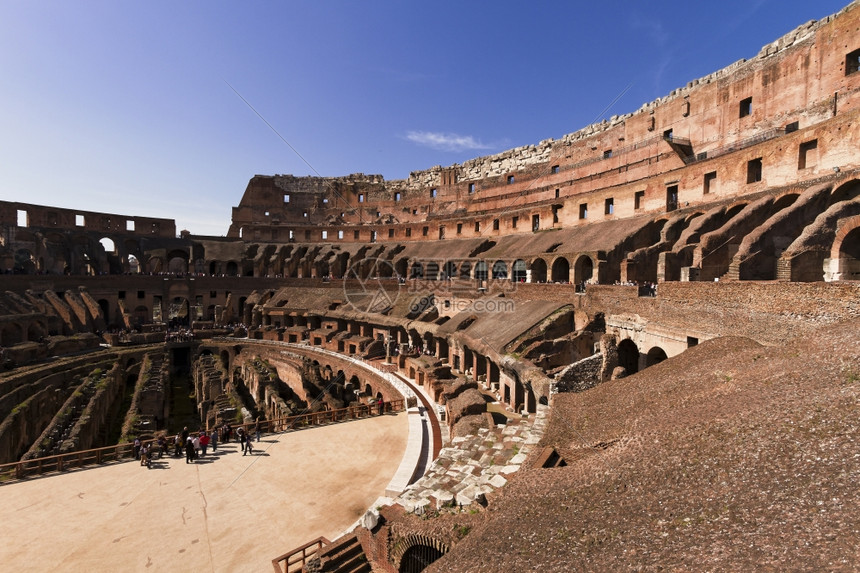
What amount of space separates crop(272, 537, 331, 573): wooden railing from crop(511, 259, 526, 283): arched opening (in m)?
Answer: 23.8

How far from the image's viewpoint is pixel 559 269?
Answer: 27078 mm

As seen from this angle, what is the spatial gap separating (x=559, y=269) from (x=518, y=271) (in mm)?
3731

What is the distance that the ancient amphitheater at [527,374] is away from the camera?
18.7ft

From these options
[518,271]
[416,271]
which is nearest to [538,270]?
[518,271]

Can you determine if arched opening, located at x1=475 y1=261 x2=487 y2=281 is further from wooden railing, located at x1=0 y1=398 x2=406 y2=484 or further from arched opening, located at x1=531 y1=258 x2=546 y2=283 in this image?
wooden railing, located at x1=0 y1=398 x2=406 y2=484

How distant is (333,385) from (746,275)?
62.3ft

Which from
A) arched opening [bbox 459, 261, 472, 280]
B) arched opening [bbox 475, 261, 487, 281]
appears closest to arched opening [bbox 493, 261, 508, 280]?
arched opening [bbox 475, 261, 487, 281]

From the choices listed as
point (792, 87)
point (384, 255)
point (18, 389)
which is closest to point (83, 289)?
point (18, 389)

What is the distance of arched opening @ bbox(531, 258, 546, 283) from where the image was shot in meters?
28.0

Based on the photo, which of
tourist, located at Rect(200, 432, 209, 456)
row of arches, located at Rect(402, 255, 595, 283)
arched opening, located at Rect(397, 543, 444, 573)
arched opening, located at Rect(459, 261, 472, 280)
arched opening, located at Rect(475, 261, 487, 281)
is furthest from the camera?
arched opening, located at Rect(459, 261, 472, 280)

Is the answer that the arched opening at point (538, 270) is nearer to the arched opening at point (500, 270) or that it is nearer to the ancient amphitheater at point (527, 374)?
the ancient amphitheater at point (527, 374)

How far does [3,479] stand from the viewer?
11.7 m

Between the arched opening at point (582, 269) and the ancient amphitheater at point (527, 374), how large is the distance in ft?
1.05

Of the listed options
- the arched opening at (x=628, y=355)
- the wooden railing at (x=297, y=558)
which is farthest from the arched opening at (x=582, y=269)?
the wooden railing at (x=297, y=558)
